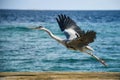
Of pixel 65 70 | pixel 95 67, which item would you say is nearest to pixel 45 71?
pixel 65 70

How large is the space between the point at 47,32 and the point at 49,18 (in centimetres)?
14

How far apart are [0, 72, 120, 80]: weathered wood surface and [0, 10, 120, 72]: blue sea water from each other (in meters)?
0.10

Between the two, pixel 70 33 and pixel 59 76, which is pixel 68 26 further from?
pixel 59 76

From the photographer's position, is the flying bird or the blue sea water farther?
the blue sea water

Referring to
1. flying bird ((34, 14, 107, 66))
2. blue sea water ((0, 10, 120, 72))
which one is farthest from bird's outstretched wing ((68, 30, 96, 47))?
blue sea water ((0, 10, 120, 72))

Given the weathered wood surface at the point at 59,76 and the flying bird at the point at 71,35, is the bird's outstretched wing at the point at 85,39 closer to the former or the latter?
the flying bird at the point at 71,35

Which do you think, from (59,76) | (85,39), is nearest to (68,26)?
(85,39)

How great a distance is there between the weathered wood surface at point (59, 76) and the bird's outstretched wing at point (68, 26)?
0.32m

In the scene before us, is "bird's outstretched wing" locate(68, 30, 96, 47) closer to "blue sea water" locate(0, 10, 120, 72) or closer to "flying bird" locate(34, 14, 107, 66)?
"flying bird" locate(34, 14, 107, 66)

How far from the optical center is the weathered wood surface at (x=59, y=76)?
3.40m

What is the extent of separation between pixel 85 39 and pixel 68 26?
0.98 ft

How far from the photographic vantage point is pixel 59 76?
3.42 m

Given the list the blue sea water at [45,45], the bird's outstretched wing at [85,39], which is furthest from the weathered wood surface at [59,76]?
the bird's outstretched wing at [85,39]

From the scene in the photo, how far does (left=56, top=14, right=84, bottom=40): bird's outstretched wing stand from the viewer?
3.38 m
